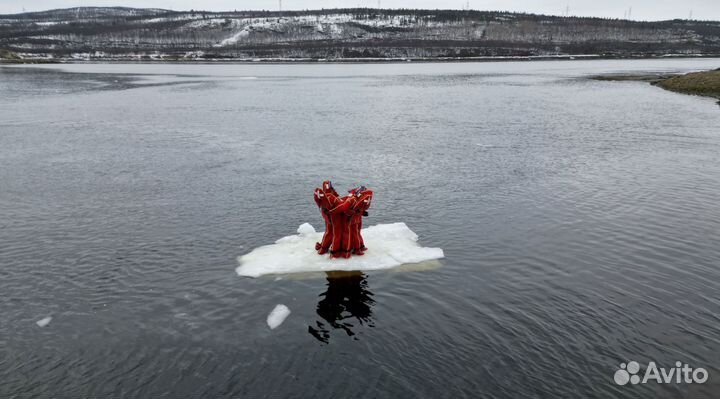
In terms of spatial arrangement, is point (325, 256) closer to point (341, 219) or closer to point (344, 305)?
point (341, 219)

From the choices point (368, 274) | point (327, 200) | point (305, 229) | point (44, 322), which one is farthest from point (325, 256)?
point (44, 322)

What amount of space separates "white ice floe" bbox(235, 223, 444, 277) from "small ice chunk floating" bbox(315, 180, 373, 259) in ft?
1.34

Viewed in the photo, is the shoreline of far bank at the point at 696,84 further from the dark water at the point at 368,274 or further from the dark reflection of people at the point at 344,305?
the dark reflection of people at the point at 344,305

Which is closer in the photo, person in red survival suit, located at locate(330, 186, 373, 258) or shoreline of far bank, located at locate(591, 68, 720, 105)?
person in red survival suit, located at locate(330, 186, 373, 258)

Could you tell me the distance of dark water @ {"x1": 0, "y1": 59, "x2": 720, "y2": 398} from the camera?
1553cm

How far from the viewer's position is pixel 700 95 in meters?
83.9

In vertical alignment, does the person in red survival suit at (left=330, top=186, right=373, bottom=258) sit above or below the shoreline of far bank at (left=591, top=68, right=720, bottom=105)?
below

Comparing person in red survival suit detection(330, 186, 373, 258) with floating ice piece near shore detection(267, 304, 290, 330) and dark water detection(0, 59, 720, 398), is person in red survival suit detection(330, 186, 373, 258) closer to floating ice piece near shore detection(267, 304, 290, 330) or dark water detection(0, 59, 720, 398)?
dark water detection(0, 59, 720, 398)

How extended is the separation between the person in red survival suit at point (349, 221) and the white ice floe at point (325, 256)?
0.45 metres

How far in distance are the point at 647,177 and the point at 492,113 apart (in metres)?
34.1

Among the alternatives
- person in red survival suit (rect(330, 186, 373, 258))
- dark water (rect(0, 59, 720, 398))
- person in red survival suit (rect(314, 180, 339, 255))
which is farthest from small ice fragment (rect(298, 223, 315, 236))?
person in red survival suit (rect(330, 186, 373, 258))

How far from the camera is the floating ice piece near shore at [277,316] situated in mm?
18016

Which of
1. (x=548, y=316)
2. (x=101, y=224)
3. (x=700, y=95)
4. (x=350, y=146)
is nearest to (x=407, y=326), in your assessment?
(x=548, y=316)

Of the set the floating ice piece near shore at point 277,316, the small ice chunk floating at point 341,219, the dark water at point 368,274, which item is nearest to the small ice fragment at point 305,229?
the dark water at point 368,274
